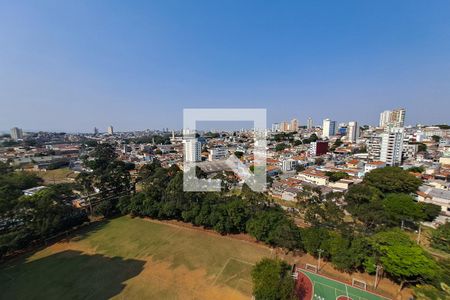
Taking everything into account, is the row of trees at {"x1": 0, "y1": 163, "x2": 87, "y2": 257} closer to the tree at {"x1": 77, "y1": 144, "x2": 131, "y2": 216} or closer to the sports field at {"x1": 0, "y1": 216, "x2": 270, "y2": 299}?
the sports field at {"x1": 0, "y1": 216, "x2": 270, "y2": 299}

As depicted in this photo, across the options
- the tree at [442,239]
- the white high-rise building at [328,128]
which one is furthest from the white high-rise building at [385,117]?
the tree at [442,239]

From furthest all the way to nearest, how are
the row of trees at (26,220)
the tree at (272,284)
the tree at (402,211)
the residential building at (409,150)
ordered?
the residential building at (409,150)
the tree at (402,211)
the row of trees at (26,220)
the tree at (272,284)

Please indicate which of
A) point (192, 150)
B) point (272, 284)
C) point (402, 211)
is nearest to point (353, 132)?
point (192, 150)

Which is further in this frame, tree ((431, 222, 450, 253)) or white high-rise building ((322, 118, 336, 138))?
white high-rise building ((322, 118, 336, 138))

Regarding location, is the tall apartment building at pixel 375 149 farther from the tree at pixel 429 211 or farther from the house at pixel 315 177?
the tree at pixel 429 211

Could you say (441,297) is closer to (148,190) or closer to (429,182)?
(148,190)

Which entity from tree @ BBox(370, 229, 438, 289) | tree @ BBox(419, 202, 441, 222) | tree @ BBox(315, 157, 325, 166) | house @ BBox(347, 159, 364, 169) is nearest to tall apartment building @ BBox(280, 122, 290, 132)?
tree @ BBox(315, 157, 325, 166)

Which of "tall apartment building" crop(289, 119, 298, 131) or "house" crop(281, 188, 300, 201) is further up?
"tall apartment building" crop(289, 119, 298, 131)
